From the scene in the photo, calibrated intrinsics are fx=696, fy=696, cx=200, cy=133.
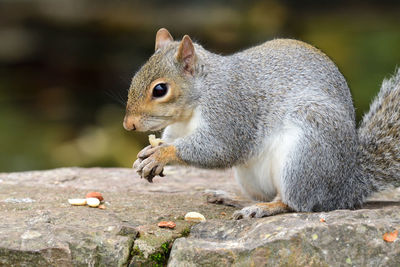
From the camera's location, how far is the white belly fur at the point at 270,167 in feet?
9.77

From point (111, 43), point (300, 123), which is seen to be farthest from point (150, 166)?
point (111, 43)

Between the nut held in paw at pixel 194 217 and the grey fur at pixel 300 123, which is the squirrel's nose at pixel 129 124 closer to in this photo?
the grey fur at pixel 300 123

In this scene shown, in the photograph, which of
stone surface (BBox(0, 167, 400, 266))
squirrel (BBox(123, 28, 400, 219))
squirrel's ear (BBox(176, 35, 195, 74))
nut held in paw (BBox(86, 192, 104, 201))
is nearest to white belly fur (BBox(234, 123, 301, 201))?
squirrel (BBox(123, 28, 400, 219))

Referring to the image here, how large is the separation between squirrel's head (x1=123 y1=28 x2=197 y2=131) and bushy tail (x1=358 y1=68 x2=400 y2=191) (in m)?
0.85

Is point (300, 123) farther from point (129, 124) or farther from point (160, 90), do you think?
point (129, 124)

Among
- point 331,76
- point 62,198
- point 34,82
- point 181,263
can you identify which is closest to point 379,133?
point 331,76

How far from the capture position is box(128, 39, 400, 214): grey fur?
2.98 meters

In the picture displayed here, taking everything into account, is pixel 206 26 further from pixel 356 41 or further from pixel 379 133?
pixel 379 133

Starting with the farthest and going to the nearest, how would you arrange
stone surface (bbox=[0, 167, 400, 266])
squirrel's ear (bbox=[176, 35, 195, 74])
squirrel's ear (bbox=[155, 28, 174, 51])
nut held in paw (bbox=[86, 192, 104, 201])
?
squirrel's ear (bbox=[155, 28, 174, 51])
nut held in paw (bbox=[86, 192, 104, 201])
squirrel's ear (bbox=[176, 35, 195, 74])
stone surface (bbox=[0, 167, 400, 266])

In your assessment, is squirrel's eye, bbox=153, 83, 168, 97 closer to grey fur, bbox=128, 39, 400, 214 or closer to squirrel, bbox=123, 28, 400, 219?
squirrel, bbox=123, 28, 400, 219

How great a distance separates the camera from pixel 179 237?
2787mm

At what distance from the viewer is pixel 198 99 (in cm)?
309

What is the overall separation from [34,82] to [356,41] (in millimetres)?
3653

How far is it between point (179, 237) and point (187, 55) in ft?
2.73
